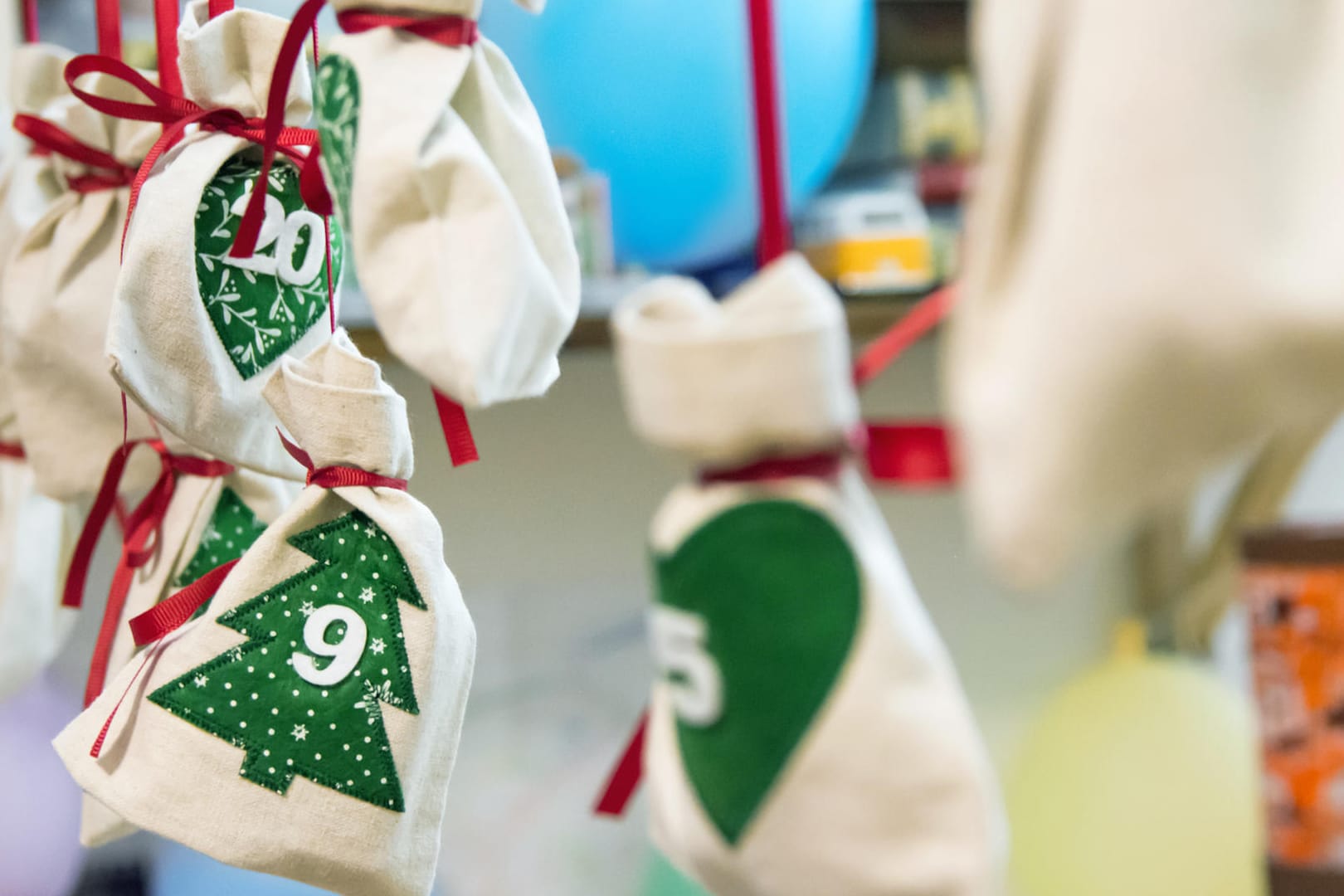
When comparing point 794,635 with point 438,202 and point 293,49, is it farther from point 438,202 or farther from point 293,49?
point 293,49

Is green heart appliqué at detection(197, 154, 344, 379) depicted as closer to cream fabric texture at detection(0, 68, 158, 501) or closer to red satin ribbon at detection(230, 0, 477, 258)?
red satin ribbon at detection(230, 0, 477, 258)

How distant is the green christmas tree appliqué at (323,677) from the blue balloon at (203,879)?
55 cm

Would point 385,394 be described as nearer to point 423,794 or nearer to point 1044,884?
point 423,794

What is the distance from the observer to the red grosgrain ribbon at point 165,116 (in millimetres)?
640

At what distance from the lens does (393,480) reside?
1.93 ft

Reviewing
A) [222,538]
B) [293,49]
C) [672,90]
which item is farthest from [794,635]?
[672,90]

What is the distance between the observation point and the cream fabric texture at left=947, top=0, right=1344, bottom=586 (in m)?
0.29

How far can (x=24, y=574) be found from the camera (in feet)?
3.47

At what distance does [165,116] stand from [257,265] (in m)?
0.12

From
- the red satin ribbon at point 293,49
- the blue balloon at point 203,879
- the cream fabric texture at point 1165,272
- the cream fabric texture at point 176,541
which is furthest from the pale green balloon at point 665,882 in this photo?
the cream fabric texture at point 1165,272

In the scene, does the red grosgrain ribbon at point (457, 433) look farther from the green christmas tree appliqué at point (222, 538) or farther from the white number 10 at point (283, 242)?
the green christmas tree appliqué at point (222, 538)

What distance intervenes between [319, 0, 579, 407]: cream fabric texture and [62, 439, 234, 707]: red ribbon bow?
1.17 ft

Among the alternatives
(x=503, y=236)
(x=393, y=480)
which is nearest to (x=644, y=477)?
(x=393, y=480)

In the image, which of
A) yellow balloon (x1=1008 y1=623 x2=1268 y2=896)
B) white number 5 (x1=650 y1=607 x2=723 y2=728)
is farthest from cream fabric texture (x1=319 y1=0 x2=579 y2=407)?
yellow balloon (x1=1008 y1=623 x2=1268 y2=896)
